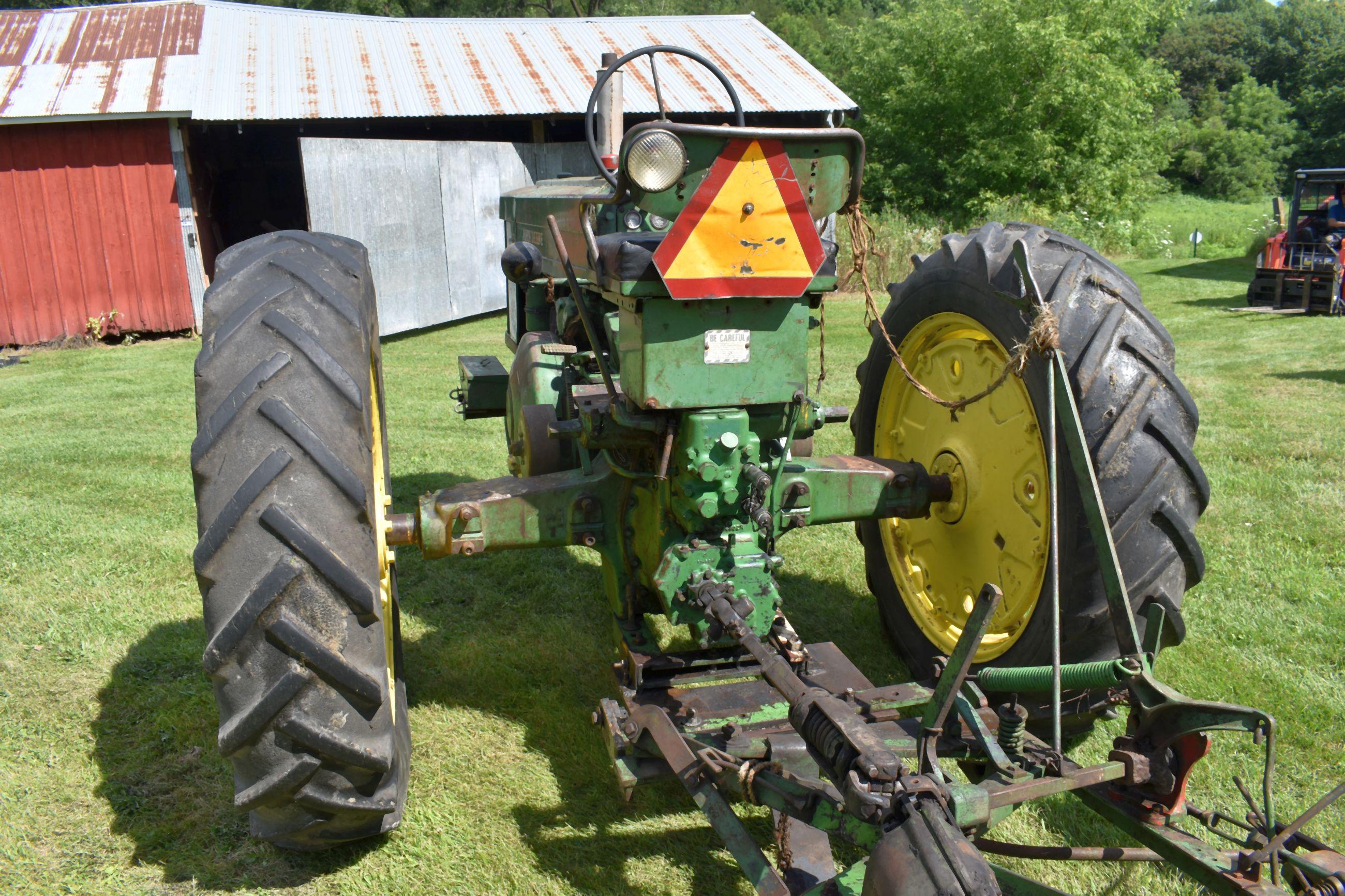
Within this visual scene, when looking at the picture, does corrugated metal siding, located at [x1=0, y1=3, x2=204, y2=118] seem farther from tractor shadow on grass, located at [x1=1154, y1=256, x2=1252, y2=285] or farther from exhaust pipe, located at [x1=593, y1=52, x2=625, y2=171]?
tractor shadow on grass, located at [x1=1154, y1=256, x2=1252, y2=285]

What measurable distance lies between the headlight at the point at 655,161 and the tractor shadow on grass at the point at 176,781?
1.96m

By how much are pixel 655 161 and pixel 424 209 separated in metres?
11.4

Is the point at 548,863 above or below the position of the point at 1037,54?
below

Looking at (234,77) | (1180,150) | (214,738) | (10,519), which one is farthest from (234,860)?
(1180,150)

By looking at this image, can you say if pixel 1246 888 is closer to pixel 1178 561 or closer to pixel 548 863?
pixel 1178 561

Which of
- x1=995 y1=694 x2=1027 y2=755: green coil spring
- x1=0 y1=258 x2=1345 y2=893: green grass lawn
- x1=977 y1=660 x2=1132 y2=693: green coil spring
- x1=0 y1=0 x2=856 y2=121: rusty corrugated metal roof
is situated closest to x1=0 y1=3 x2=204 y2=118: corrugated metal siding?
x1=0 y1=0 x2=856 y2=121: rusty corrugated metal roof

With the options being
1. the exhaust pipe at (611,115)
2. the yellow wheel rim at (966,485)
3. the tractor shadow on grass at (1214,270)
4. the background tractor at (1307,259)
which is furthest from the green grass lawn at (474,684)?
the tractor shadow on grass at (1214,270)

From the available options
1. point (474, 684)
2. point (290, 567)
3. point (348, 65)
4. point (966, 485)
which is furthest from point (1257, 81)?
point (290, 567)

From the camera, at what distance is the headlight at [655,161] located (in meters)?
2.29

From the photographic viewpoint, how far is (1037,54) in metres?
20.0

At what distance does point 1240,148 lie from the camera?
40.9 m

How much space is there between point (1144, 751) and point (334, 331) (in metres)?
2.07

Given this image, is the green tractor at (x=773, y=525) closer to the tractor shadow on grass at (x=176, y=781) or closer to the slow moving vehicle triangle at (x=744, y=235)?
the slow moving vehicle triangle at (x=744, y=235)

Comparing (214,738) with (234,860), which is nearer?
(234,860)
